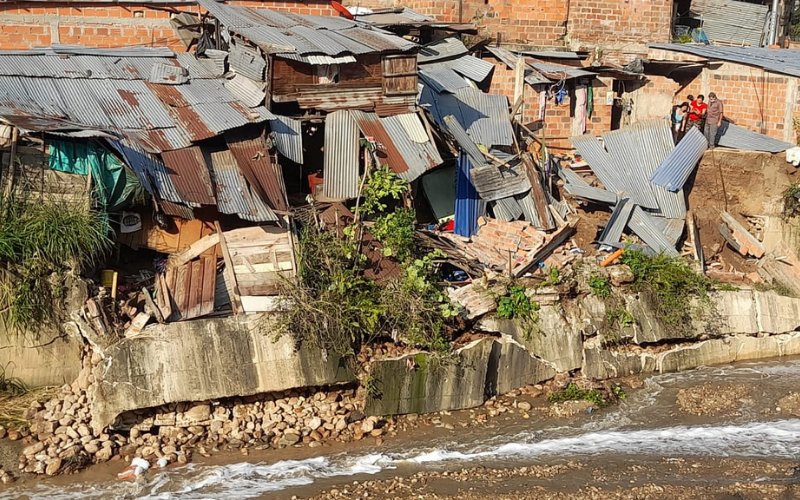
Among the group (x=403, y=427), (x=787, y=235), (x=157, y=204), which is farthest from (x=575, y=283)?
(x=157, y=204)

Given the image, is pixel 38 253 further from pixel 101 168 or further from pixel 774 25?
pixel 774 25

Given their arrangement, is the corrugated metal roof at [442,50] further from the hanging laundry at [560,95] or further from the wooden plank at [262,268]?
the wooden plank at [262,268]

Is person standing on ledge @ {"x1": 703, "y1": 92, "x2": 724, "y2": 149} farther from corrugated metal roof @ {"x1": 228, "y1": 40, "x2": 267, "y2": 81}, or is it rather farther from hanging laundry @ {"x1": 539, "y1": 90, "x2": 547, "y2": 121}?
corrugated metal roof @ {"x1": 228, "y1": 40, "x2": 267, "y2": 81}

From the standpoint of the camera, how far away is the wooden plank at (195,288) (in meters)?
10.7

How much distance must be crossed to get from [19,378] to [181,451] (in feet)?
7.78

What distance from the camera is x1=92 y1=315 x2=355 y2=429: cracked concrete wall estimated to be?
10094 millimetres

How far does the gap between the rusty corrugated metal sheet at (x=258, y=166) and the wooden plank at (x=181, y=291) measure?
142cm

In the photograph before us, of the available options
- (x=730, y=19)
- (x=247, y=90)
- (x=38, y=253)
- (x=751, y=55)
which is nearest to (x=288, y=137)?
(x=247, y=90)

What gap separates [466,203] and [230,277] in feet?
13.4

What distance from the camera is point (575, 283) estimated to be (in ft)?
41.1

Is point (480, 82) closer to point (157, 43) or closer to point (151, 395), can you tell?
point (157, 43)

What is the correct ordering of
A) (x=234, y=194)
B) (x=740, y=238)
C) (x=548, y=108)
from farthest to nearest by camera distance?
(x=548, y=108), (x=740, y=238), (x=234, y=194)

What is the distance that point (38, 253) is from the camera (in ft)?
33.9

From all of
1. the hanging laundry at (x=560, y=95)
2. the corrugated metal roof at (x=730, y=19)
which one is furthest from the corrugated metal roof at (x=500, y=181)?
the corrugated metal roof at (x=730, y=19)
